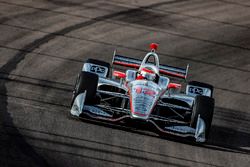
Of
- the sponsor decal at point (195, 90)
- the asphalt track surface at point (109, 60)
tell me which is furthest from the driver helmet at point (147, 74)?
the asphalt track surface at point (109, 60)

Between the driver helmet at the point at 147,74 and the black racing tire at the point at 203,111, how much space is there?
5.13 feet

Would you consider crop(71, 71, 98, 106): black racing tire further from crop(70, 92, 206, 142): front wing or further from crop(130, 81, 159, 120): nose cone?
crop(130, 81, 159, 120): nose cone

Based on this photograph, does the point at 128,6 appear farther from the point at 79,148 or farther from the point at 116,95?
the point at 79,148

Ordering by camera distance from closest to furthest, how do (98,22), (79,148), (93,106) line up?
(79,148) < (93,106) < (98,22)

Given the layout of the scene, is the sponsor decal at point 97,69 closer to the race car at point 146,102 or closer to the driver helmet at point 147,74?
the race car at point 146,102

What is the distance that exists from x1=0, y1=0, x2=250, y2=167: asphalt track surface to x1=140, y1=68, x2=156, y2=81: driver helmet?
72.0 inches

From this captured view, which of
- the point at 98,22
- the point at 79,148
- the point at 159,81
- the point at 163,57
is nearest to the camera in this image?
the point at 79,148

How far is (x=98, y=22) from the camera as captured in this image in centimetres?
2773

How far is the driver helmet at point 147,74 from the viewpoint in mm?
19234

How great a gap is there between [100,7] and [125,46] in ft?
13.6

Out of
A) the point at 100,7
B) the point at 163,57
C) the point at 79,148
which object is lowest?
the point at 79,148

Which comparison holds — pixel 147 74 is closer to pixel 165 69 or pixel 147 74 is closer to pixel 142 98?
pixel 165 69

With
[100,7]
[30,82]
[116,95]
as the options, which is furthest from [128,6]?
[116,95]

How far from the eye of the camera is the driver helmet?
19.2 meters
